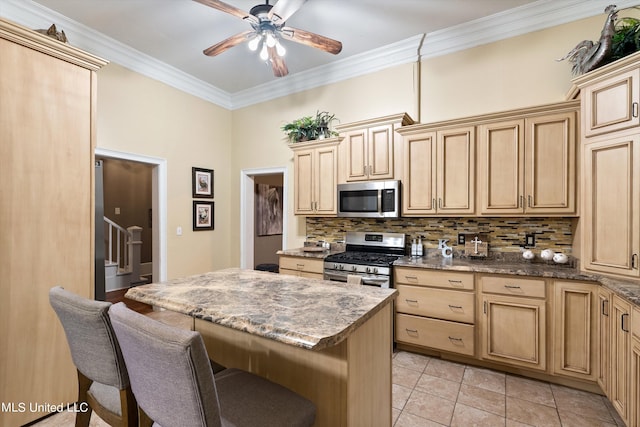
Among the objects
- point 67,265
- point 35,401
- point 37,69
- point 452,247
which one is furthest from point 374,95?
point 35,401

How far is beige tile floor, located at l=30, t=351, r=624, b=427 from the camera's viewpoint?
6.64 feet

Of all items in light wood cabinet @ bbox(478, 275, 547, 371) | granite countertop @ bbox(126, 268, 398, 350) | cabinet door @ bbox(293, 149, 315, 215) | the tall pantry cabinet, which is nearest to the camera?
granite countertop @ bbox(126, 268, 398, 350)

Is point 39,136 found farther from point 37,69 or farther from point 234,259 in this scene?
point 234,259

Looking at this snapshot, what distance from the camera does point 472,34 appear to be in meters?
3.15

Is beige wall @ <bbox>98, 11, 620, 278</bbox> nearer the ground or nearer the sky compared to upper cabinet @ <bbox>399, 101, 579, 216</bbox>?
nearer the sky

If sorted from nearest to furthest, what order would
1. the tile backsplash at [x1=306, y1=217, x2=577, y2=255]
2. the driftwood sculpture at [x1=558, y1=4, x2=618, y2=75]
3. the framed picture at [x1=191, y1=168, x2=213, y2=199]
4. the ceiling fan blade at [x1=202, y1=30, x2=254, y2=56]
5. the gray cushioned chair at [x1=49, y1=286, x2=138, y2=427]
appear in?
the gray cushioned chair at [x1=49, y1=286, x2=138, y2=427] → the driftwood sculpture at [x1=558, y1=4, x2=618, y2=75] → the ceiling fan blade at [x1=202, y1=30, x2=254, y2=56] → the tile backsplash at [x1=306, y1=217, x2=577, y2=255] → the framed picture at [x1=191, y1=168, x2=213, y2=199]

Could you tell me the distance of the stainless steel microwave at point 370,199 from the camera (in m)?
3.22

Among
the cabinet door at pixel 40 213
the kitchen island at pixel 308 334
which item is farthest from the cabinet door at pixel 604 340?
the cabinet door at pixel 40 213

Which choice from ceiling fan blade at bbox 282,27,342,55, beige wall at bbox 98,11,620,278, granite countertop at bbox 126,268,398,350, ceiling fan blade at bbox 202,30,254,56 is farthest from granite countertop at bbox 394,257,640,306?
ceiling fan blade at bbox 202,30,254,56

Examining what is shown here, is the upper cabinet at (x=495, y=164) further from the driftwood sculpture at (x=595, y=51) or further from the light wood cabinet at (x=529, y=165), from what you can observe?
the driftwood sculpture at (x=595, y=51)

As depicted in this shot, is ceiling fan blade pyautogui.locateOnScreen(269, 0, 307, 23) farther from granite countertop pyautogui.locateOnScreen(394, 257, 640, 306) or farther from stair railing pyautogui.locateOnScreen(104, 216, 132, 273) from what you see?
stair railing pyautogui.locateOnScreen(104, 216, 132, 273)

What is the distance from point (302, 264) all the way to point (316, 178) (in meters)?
1.09

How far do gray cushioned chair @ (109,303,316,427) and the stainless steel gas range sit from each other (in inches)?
61.6

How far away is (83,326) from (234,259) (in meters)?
3.76
